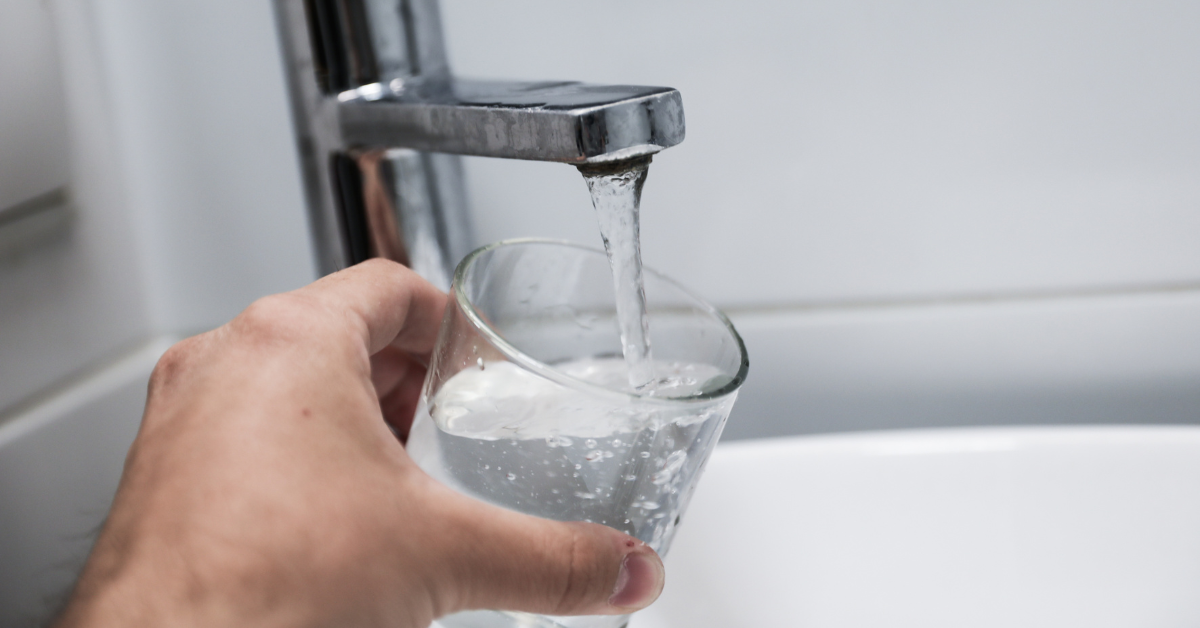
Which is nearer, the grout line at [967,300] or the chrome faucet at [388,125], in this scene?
the chrome faucet at [388,125]

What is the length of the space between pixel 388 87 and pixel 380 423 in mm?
165

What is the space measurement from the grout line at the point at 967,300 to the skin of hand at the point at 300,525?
0.22m

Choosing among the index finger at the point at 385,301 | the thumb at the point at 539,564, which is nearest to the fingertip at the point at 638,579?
the thumb at the point at 539,564

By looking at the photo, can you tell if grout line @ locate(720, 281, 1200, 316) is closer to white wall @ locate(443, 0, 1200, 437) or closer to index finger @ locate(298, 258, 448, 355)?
white wall @ locate(443, 0, 1200, 437)

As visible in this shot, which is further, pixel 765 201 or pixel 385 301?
pixel 765 201

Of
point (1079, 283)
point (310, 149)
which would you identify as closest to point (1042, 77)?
point (1079, 283)

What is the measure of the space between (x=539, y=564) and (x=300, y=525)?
0.22 ft

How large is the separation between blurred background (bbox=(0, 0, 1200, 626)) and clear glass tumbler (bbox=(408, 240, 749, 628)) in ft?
0.48

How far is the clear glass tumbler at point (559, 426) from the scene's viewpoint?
0.83 feet

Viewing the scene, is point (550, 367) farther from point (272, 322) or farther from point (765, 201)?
point (765, 201)

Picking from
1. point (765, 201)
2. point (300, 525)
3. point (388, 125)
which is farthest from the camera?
point (765, 201)

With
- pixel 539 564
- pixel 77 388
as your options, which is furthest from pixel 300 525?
pixel 77 388

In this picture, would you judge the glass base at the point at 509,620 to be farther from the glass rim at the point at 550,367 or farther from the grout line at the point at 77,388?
the grout line at the point at 77,388

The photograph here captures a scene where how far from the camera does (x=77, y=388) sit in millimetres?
433
